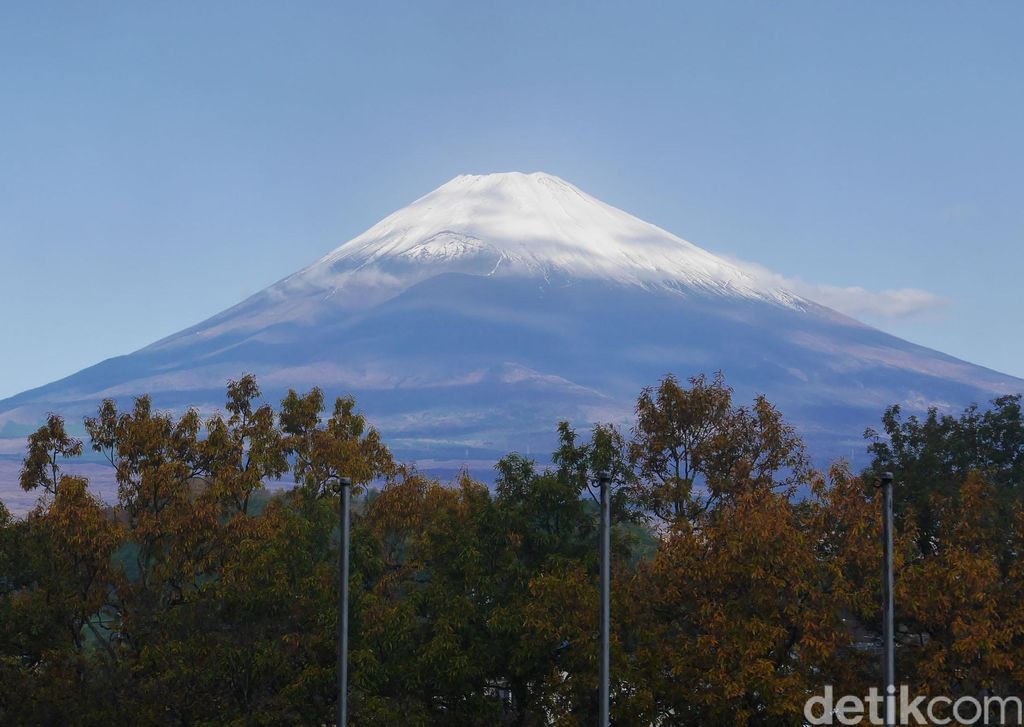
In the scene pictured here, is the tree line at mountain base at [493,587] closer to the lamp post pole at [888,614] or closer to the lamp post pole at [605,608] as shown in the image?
the lamp post pole at [605,608]

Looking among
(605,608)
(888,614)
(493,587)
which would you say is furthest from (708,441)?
(888,614)

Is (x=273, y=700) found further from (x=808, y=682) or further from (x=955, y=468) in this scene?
(x=955, y=468)

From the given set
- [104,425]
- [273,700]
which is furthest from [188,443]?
[273,700]

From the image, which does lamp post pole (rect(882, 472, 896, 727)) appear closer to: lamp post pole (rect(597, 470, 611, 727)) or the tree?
lamp post pole (rect(597, 470, 611, 727))

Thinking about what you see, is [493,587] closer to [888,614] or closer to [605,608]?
[605,608]

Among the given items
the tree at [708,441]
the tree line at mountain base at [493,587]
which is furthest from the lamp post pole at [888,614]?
the tree at [708,441]

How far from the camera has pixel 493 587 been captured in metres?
31.6

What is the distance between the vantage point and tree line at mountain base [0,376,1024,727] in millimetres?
26578

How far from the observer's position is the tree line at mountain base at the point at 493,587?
26578 mm

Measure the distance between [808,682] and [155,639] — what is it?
14034mm

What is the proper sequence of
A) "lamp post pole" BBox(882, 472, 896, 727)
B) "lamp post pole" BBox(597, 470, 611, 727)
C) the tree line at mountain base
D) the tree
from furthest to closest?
1. the tree
2. the tree line at mountain base
3. "lamp post pole" BBox(597, 470, 611, 727)
4. "lamp post pole" BBox(882, 472, 896, 727)

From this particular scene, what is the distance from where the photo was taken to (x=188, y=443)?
121 ft

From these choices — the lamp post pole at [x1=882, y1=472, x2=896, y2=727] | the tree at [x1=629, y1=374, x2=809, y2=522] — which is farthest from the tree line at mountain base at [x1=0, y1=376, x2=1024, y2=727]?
the lamp post pole at [x1=882, y1=472, x2=896, y2=727]

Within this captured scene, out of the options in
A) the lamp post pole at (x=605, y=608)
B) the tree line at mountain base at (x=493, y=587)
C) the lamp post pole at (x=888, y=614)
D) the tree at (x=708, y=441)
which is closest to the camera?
the lamp post pole at (x=888, y=614)
